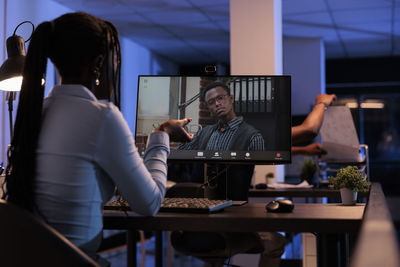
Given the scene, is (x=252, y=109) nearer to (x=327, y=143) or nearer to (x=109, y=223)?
(x=109, y=223)

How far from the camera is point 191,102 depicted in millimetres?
1935

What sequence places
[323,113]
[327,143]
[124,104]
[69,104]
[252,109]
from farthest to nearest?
[124,104] < [327,143] < [323,113] < [252,109] < [69,104]

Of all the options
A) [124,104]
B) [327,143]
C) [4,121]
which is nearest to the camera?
[327,143]

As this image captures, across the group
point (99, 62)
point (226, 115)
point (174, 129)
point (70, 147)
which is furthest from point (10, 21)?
point (70, 147)

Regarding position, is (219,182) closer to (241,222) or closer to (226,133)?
(226,133)

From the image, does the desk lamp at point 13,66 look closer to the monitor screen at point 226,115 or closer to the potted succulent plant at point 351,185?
the monitor screen at point 226,115

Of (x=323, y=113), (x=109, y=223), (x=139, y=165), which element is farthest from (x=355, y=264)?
(x=323, y=113)

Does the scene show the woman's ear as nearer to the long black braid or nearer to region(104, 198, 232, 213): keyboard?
the long black braid

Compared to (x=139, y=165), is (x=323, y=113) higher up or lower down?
higher up

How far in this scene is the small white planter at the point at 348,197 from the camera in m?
1.85

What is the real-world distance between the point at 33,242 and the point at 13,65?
1.35 metres

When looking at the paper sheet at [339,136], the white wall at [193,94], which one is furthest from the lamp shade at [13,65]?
the paper sheet at [339,136]

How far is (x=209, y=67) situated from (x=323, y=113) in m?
0.85

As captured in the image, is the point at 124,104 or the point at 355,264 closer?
the point at 355,264
